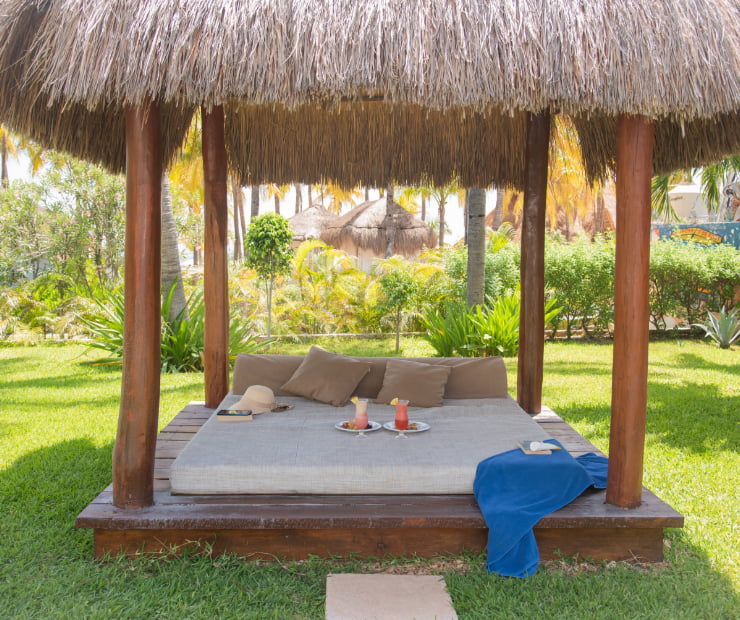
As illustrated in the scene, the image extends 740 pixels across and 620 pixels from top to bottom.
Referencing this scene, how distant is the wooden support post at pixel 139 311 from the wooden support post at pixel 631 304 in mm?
2252

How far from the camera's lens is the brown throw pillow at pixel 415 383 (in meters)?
4.75

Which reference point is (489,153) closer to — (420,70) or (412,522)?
(420,70)

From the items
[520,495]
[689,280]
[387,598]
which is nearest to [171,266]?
[520,495]

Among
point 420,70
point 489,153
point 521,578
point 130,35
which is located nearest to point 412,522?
point 521,578

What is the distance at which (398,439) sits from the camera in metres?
3.79

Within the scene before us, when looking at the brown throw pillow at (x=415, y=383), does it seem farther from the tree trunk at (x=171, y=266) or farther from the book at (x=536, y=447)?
the tree trunk at (x=171, y=266)

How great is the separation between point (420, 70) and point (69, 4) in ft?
5.22

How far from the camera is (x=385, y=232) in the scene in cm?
2133

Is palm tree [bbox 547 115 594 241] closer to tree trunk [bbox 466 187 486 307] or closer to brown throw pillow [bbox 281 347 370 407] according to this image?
tree trunk [bbox 466 187 486 307]

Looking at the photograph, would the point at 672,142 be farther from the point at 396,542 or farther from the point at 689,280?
the point at 689,280

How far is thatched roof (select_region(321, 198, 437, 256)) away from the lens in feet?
69.2

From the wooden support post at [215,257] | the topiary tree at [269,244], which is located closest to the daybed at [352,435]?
the wooden support post at [215,257]

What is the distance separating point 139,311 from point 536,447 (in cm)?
213

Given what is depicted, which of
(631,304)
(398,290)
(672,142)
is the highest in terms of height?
(672,142)
